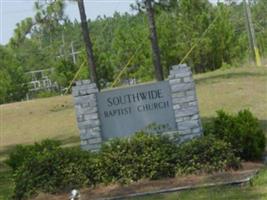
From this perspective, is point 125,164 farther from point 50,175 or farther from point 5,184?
point 5,184

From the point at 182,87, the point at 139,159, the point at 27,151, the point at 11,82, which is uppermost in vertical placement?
the point at 11,82

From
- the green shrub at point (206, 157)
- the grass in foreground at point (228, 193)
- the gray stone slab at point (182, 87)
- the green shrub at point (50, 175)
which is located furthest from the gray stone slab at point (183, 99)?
the grass in foreground at point (228, 193)

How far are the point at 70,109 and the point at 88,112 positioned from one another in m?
12.3

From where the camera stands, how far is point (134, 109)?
389 inches

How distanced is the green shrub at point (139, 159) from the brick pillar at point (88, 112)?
747 millimetres

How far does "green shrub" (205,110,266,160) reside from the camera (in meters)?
9.36

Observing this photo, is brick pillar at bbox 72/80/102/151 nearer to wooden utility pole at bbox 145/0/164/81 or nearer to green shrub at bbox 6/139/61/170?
green shrub at bbox 6/139/61/170

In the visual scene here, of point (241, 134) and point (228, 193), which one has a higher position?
point (241, 134)

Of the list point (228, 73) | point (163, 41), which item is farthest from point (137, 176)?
point (163, 41)

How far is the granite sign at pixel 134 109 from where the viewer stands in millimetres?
9734

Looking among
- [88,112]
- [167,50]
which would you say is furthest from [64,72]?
[88,112]

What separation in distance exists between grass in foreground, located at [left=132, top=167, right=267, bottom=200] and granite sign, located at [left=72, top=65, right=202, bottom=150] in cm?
170

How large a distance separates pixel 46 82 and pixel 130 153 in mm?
46370

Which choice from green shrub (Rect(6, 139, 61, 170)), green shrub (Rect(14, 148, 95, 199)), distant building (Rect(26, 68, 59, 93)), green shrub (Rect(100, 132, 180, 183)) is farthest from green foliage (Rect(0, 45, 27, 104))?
green shrub (Rect(100, 132, 180, 183))
